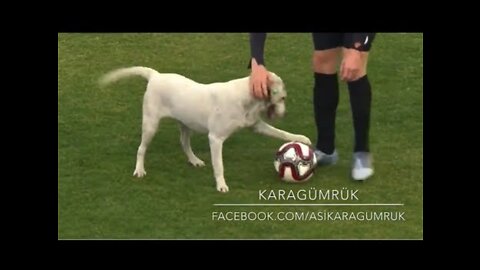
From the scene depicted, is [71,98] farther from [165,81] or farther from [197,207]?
[197,207]

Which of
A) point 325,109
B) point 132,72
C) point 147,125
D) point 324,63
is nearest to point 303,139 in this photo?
point 325,109

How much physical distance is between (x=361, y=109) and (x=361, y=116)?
39 millimetres

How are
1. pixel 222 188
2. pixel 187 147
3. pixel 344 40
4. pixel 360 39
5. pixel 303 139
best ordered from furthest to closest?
pixel 187 147, pixel 303 139, pixel 222 188, pixel 344 40, pixel 360 39

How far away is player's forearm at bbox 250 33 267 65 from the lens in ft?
16.5

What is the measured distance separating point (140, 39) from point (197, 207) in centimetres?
86

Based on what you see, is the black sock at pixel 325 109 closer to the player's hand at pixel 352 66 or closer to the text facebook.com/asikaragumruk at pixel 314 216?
the player's hand at pixel 352 66

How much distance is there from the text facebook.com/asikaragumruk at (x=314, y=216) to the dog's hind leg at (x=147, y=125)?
63 centimetres

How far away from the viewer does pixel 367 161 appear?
5.40m

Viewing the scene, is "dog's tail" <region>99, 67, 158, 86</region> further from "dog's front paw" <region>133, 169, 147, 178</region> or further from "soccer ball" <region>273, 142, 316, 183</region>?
"soccer ball" <region>273, 142, 316, 183</region>

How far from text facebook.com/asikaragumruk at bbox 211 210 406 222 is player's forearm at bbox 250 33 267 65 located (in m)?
0.75

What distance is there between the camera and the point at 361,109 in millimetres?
5402

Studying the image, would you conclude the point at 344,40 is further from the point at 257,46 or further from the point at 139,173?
the point at 139,173

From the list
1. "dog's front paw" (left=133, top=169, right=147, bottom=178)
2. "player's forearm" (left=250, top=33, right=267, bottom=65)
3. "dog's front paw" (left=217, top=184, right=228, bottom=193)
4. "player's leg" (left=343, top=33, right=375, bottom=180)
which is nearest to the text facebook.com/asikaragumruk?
"dog's front paw" (left=217, top=184, right=228, bottom=193)

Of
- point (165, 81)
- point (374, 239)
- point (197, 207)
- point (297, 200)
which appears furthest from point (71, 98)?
point (374, 239)
